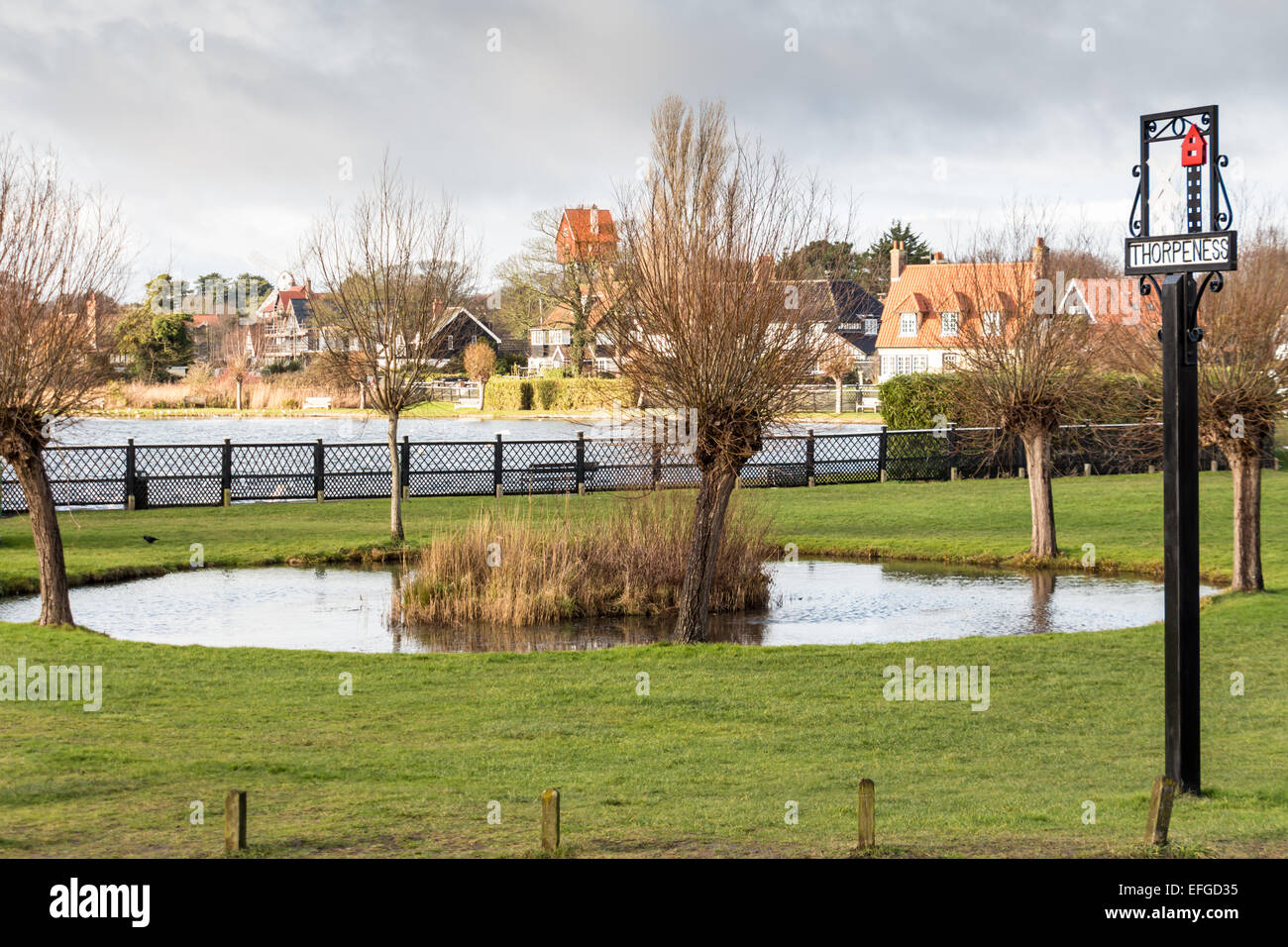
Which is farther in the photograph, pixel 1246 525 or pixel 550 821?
pixel 1246 525

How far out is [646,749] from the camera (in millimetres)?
10203

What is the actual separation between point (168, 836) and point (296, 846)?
906 millimetres

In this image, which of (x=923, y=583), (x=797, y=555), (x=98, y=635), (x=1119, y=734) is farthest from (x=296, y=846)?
(x=797, y=555)

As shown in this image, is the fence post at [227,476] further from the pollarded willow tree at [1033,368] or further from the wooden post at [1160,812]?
the wooden post at [1160,812]

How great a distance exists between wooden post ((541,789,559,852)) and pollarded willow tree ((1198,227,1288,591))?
41.6 feet

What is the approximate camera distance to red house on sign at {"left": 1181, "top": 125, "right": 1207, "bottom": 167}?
8469mm

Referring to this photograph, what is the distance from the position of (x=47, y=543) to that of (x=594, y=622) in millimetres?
6560

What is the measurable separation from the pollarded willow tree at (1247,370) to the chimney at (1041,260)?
604 centimetres

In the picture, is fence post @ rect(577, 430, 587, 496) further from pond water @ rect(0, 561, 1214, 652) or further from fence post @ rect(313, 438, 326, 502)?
pond water @ rect(0, 561, 1214, 652)

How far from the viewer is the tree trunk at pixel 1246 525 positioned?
17.3 meters

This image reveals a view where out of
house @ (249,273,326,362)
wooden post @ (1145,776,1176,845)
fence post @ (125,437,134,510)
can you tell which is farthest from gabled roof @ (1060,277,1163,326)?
house @ (249,273,326,362)

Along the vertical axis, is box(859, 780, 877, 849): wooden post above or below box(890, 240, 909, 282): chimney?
below

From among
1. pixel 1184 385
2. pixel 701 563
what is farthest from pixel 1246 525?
pixel 1184 385

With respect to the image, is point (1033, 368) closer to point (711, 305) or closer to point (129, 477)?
point (711, 305)
